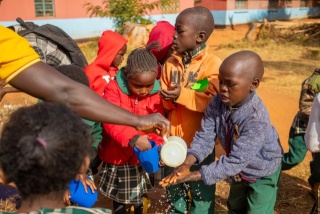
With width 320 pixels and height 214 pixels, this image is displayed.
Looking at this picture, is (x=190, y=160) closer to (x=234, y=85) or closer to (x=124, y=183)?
(x=234, y=85)

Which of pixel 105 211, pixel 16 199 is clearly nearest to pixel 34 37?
pixel 16 199

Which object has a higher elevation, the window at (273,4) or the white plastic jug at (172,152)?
the white plastic jug at (172,152)

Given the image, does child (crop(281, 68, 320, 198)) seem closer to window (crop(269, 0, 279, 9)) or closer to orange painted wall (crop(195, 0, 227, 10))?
orange painted wall (crop(195, 0, 227, 10))

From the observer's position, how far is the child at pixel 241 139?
2.45 metres

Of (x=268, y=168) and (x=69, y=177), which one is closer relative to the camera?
(x=69, y=177)

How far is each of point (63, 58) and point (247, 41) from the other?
37.3 feet

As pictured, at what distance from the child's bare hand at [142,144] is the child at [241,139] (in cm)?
29

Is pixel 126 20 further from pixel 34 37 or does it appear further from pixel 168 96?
pixel 168 96

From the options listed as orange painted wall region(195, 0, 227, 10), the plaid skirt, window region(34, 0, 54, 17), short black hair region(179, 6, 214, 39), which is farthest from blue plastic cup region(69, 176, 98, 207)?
orange painted wall region(195, 0, 227, 10)

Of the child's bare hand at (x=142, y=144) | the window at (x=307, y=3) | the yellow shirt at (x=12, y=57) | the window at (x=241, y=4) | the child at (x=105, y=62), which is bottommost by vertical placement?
the window at (x=307, y=3)

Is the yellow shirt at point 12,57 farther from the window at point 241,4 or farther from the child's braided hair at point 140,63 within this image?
the window at point 241,4

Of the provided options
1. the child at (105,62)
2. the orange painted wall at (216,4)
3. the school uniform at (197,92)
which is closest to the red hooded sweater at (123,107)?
the school uniform at (197,92)

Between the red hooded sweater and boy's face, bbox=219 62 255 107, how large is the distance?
0.69 m

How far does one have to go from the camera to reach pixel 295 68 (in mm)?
9961
